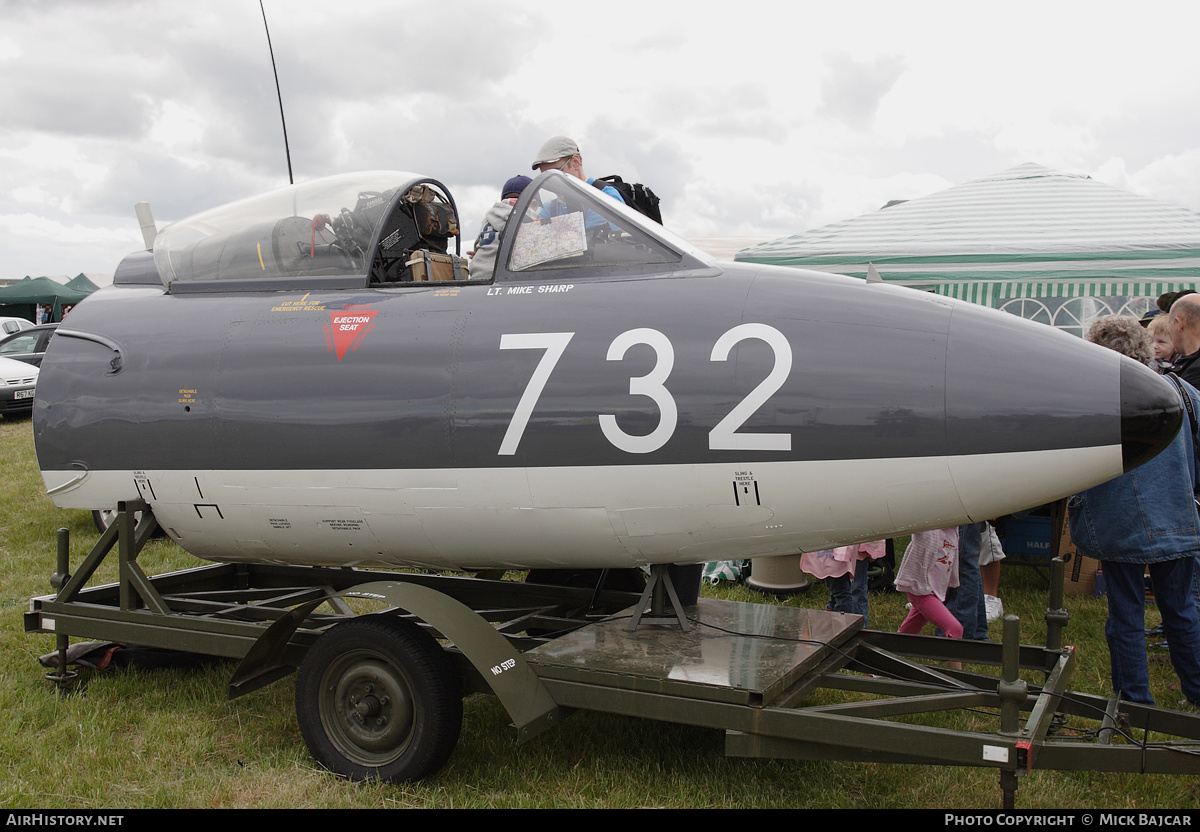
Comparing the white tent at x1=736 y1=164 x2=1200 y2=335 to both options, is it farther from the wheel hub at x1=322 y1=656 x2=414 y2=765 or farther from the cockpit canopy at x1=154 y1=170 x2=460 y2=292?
the wheel hub at x1=322 y1=656 x2=414 y2=765

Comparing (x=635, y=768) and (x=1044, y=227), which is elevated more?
(x=1044, y=227)

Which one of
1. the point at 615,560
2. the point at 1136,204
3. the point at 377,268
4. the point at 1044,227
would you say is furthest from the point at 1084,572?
the point at 377,268

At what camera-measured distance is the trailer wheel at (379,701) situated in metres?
4.00

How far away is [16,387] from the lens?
1630cm

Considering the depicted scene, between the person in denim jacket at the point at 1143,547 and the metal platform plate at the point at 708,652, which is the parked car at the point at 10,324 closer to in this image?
the metal platform plate at the point at 708,652

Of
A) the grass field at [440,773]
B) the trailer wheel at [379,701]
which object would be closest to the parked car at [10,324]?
the grass field at [440,773]

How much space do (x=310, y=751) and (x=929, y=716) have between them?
3243mm

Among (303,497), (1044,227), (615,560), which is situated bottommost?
(615,560)

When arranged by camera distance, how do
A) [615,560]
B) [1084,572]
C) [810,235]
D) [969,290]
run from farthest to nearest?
[810,235] → [969,290] → [1084,572] → [615,560]

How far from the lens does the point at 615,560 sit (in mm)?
4180

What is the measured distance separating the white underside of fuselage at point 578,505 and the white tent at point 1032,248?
6041mm

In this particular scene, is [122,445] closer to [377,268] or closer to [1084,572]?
[377,268]

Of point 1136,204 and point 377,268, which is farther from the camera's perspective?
point 1136,204
